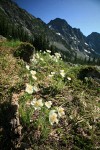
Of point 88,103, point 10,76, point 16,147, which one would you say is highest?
point 10,76

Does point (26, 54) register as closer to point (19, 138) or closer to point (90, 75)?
point (90, 75)

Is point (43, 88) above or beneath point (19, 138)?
above

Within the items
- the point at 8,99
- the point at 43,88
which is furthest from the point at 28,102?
the point at 43,88

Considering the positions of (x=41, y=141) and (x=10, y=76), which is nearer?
(x=41, y=141)

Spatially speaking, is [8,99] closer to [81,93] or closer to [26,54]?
[81,93]

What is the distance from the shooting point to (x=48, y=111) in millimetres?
4758

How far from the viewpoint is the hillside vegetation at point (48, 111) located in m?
3.99

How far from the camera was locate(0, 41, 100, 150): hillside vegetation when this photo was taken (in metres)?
3.99

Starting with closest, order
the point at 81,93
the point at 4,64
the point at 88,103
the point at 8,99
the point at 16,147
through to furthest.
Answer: the point at 16,147 → the point at 8,99 → the point at 88,103 → the point at 81,93 → the point at 4,64

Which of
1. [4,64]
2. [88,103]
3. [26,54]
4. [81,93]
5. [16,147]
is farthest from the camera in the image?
[26,54]

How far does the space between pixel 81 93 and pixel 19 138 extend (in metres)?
2.62

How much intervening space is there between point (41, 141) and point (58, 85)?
231 cm

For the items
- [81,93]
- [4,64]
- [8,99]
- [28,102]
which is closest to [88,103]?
[81,93]

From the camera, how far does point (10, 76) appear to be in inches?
246
